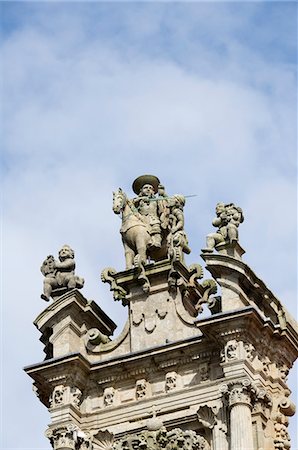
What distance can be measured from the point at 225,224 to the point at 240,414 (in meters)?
3.40

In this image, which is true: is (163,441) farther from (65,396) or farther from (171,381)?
(65,396)

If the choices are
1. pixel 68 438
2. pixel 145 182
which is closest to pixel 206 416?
pixel 68 438

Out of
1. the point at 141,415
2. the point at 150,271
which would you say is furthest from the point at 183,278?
the point at 141,415

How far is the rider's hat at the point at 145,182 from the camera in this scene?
1220 inches

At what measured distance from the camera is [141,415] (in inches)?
1108

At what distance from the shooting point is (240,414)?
2702 cm

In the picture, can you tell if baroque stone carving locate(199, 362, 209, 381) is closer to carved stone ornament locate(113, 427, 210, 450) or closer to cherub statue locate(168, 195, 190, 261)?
carved stone ornament locate(113, 427, 210, 450)

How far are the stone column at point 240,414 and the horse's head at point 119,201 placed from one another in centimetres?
433

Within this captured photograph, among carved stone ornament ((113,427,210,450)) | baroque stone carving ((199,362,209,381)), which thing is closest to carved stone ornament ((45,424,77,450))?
carved stone ornament ((113,427,210,450))

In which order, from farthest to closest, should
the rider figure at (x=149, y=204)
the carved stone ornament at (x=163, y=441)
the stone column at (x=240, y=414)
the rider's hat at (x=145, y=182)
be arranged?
1. the rider's hat at (x=145, y=182)
2. the rider figure at (x=149, y=204)
3. the carved stone ornament at (x=163, y=441)
4. the stone column at (x=240, y=414)

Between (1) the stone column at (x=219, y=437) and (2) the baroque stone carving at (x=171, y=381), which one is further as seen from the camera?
(2) the baroque stone carving at (x=171, y=381)

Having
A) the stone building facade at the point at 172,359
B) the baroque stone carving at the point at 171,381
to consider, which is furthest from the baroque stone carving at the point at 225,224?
the baroque stone carving at the point at 171,381

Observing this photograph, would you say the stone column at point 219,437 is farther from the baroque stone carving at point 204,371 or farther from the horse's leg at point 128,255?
the horse's leg at point 128,255

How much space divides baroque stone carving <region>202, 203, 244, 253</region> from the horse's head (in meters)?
2.00
